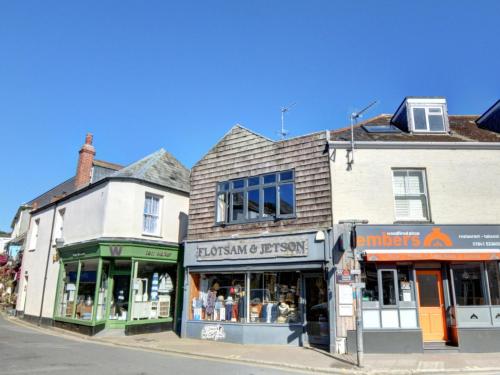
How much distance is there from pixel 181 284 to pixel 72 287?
16.6ft

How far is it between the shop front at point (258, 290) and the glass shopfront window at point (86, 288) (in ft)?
14.1

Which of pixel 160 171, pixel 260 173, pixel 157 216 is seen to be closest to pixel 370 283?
pixel 260 173

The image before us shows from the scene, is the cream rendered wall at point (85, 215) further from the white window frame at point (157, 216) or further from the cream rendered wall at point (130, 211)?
the white window frame at point (157, 216)

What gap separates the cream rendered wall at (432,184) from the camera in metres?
12.9

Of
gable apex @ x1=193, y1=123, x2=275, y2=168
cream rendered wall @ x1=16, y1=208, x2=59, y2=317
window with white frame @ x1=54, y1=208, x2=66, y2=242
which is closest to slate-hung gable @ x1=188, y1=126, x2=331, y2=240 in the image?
gable apex @ x1=193, y1=123, x2=275, y2=168

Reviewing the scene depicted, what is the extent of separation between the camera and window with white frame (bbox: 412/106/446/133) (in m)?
14.9

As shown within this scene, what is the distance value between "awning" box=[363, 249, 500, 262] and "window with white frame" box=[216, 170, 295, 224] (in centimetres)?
326

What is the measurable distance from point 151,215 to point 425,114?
1192 cm

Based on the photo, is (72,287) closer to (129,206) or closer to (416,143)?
(129,206)

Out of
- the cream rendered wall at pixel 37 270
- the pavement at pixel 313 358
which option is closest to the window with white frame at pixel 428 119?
the pavement at pixel 313 358

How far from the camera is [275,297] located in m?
14.3

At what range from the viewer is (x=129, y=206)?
17141 mm

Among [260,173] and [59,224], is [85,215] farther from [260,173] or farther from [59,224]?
[260,173]

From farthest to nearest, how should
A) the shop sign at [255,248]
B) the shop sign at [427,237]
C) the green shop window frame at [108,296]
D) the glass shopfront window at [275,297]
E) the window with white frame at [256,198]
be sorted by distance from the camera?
the green shop window frame at [108,296] → the window with white frame at [256,198] → the glass shopfront window at [275,297] → the shop sign at [255,248] → the shop sign at [427,237]
